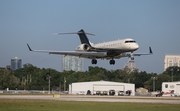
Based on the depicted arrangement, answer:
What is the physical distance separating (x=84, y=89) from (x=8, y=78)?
4241cm

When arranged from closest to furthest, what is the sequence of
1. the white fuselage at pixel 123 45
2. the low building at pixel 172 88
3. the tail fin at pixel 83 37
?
the white fuselage at pixel 123 45, the tail fin at pixel 83 37, the low building at pixel 172 88

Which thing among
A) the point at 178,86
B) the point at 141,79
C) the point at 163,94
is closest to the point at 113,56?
the point at 163,94

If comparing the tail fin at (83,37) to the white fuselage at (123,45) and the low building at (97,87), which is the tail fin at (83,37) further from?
the low building at (97,87)

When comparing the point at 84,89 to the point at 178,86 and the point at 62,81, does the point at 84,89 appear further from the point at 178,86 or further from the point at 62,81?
the point at 62,81

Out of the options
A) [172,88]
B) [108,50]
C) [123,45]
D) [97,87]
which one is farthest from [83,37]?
[97,87]

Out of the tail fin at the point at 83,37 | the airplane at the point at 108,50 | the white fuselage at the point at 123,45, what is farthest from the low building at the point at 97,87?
the white fuselage at the point at 123,45

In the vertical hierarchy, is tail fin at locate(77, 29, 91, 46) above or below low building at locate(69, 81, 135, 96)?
above

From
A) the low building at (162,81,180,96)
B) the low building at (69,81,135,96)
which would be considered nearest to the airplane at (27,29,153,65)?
the low building at (162,81,180,96)

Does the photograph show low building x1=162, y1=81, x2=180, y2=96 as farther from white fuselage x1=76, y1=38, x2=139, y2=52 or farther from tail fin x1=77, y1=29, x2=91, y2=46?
white fuselage x1=76, y1=38, x2=139, y2=52

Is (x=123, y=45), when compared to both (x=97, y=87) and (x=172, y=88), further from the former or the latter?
(x=97, y=87)

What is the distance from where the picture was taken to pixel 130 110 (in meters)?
52.4

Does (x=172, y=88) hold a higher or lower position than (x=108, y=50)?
lower

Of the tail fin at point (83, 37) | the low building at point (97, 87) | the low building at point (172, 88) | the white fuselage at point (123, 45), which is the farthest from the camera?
the low building at point (97, 87)

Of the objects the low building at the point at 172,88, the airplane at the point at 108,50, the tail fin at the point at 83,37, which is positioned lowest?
the low building at the point at 172,88
